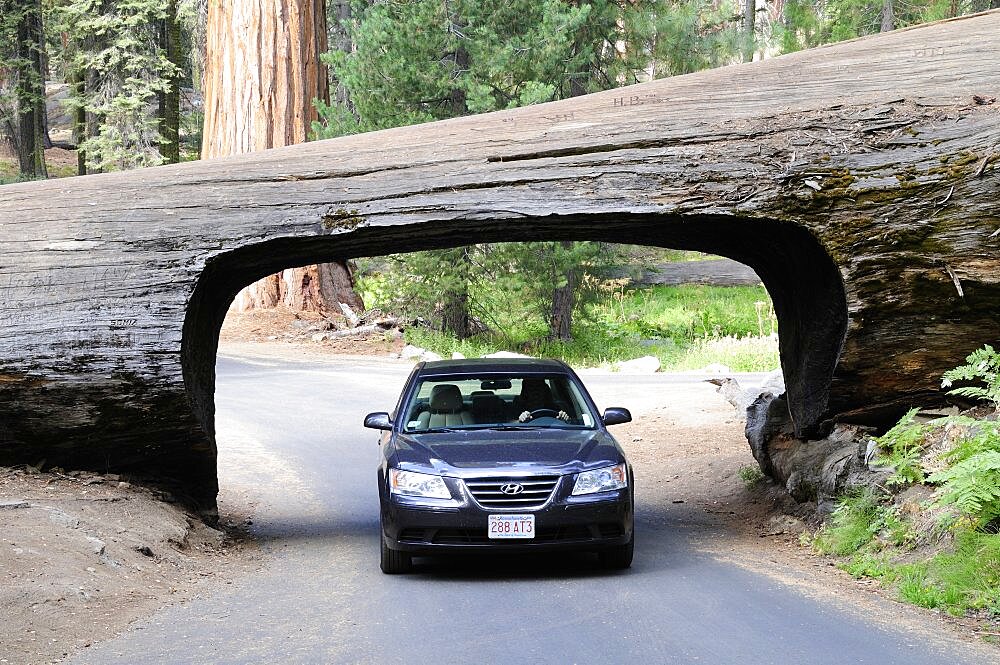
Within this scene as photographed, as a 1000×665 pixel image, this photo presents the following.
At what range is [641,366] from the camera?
23.4 metres

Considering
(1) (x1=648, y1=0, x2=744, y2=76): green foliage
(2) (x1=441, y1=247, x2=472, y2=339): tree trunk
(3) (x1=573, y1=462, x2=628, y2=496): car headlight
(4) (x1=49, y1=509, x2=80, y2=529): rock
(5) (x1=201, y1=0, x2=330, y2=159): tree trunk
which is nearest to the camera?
(3) (x1=573, y1=462, x2=628, y2=496): car headlight

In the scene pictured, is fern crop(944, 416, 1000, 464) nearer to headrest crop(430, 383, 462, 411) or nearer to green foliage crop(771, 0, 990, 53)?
headrest crop(430, 383, 462, 411)

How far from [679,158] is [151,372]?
441cm

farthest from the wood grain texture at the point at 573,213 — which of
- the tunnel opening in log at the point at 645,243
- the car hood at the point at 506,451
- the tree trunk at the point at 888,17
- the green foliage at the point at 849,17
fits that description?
the tree trunk at the point at 888,17

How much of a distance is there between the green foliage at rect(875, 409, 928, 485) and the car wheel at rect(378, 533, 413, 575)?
11.7 feet

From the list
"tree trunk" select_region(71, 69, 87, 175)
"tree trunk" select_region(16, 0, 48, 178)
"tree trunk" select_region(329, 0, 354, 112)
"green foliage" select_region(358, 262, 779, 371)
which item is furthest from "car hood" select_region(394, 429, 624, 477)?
"tree trunk" select_region(71, 69, 87, 175)

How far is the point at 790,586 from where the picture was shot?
7.53 meters

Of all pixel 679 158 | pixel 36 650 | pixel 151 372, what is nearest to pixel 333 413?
pixel 151 372

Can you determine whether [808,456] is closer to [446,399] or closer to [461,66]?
[446,399]

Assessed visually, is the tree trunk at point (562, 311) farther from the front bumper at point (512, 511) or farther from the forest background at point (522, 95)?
the front bumper at point (512, 511)

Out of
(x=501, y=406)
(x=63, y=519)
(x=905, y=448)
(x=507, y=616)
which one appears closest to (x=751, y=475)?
(x=905, y=448)

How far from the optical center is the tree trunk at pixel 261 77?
27.1m

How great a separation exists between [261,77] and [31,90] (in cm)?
2074

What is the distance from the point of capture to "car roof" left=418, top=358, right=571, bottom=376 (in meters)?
9.12
